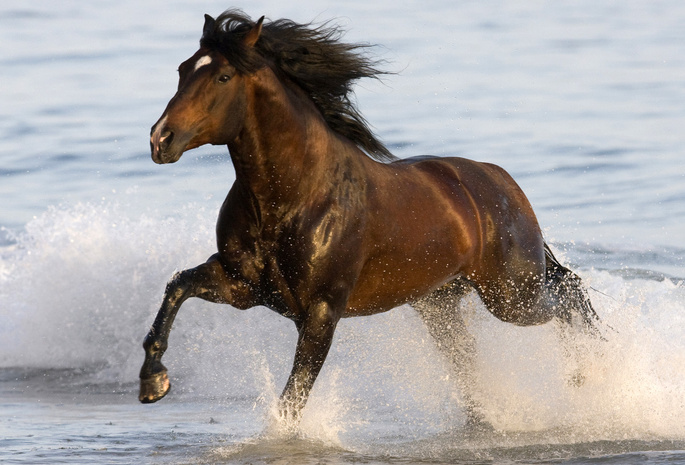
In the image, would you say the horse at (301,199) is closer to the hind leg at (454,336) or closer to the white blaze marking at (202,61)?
the white blaze marking at (202,61)

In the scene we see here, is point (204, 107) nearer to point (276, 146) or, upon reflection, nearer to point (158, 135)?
point (158, 135)

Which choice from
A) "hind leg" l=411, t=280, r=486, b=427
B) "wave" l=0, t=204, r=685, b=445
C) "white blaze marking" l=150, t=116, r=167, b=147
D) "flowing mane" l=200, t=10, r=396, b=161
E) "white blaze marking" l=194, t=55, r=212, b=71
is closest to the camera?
"white blaze marking" l=150, t=116, r=167, b=147

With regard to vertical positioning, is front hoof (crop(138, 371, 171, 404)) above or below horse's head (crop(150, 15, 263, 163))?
below

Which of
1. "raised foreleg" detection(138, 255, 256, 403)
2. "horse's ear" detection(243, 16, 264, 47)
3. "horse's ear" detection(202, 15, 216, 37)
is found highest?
"horse's ear" detection(202, 15, 216, 37)

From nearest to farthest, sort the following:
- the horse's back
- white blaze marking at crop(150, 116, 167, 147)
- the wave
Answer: white blaze marking at crop(150, 116, 167, 147) → the horse's back → the wave

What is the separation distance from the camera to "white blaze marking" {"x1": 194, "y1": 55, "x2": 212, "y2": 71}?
15.2 ft

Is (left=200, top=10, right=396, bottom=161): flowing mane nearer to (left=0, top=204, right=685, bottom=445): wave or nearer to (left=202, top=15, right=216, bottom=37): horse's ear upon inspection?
(left=202, top=15, right=216, bottom=37): horse's ear

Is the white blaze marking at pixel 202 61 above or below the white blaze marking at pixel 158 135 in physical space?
above

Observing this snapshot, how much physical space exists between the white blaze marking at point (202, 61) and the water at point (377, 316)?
5.14 feet

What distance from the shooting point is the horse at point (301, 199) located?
185 inches

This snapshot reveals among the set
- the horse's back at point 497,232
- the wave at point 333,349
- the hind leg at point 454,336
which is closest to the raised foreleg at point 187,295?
the wave at point 333,349

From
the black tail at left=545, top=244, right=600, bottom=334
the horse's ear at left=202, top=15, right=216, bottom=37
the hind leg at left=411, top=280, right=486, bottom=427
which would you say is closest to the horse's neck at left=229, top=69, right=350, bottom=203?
the horse's ear at left=202, top=15, right=216, bottom=37

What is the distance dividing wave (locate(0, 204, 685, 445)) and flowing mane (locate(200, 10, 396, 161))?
51.4 inches

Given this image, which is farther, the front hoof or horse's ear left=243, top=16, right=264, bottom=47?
the front hoof
